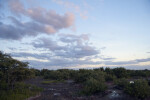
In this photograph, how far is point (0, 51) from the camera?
501 inches

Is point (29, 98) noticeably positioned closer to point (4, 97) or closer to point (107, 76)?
point (4, 97)

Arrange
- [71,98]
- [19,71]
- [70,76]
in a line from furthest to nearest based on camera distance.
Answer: [70,76] → [19,71] → [71,98]

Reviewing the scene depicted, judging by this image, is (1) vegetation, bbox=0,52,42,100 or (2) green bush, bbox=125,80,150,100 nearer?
(2) green bush, bbox=125,80,150,100

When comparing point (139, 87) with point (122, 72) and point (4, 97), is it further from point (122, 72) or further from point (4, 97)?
point (122, 72)

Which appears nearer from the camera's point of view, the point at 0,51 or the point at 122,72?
the point at 0,51

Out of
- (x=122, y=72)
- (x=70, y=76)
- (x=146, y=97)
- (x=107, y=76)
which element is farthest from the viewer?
(x=70, y=76)

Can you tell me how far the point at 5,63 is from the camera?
11.6m

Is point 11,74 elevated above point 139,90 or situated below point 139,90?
above

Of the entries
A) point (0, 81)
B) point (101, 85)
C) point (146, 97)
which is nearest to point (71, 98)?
point (101, 85)

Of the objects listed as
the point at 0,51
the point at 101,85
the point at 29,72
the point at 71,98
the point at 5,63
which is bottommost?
the point at 71,98

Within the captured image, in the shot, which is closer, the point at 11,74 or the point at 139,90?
the point at 139,90

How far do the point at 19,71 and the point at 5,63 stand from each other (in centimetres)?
141

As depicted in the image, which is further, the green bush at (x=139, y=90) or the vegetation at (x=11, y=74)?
the vegetation at (x=11, y=74)

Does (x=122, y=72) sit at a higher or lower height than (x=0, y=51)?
lower
